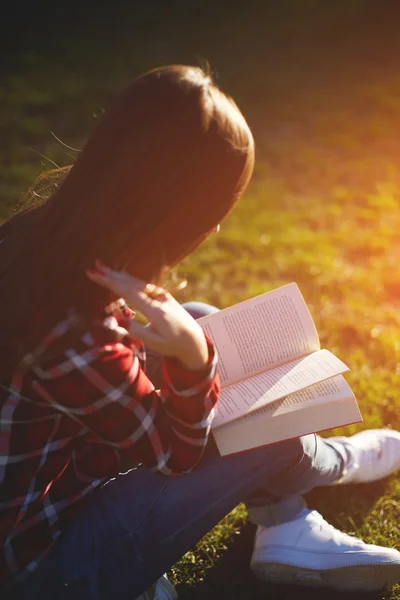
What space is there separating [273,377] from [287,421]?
18 cm

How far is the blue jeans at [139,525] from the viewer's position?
1684 millimetres

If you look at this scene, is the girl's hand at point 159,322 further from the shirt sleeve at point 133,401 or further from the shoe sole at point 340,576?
the shoe sole at point 340,576

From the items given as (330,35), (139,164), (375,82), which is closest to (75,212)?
(139,164)

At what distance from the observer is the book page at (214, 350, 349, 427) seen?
1835mm

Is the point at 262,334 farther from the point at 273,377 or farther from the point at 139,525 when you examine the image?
the point at 139,525

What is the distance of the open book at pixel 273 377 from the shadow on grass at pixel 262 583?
23.8 inches

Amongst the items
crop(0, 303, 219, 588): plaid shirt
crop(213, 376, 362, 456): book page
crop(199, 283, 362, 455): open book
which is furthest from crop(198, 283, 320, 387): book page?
crop(0, 303, 219, 588): plaid shirt

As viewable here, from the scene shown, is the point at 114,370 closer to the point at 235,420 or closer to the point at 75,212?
the point at 75,212

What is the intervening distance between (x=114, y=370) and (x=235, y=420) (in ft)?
1.48

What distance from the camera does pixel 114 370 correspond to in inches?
58.6

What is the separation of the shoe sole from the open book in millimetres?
501

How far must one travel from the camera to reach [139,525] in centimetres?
173

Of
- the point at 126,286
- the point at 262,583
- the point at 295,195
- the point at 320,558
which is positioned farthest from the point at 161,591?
the point at 295,195

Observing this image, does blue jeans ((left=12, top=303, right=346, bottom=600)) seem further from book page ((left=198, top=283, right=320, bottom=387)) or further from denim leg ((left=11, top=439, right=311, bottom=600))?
→ book page ((left=198, top=283, right=320, bottom=387))
